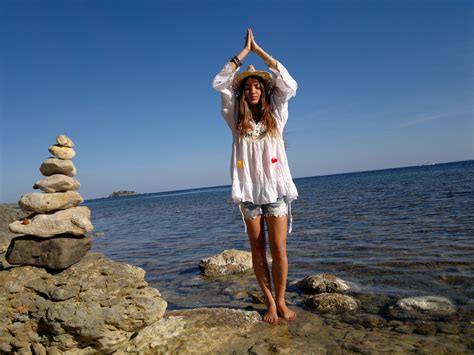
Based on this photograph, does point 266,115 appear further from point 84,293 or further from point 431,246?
point 431,246

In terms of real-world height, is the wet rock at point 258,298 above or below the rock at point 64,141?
below

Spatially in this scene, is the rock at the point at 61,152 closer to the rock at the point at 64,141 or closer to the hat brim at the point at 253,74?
the rock at the point at 64,141

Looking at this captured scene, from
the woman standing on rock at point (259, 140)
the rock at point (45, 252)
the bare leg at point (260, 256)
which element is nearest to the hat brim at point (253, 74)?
the woman standing on rock at point (259, 140)

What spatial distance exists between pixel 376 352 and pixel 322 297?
1.53 m

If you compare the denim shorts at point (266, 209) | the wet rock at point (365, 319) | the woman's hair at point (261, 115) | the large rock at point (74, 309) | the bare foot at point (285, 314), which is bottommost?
the wet rock at point (365, 319)

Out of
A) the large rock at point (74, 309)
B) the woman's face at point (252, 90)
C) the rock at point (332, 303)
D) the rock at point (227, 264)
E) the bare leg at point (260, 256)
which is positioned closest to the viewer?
the large rock at point (74, 309)

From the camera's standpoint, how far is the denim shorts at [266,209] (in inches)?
159

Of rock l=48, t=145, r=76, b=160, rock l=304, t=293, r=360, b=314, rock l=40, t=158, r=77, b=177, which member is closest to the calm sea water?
rock l=304, t=293, r=360, b=314

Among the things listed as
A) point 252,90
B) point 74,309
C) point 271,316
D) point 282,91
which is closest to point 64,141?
point 74,309

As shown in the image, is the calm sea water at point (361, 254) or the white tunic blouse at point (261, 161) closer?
the white tunic blouse at point (261, 161)

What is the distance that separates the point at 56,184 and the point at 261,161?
9.13 ft

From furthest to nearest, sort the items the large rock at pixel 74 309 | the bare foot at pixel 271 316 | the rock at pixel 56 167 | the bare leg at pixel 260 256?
1. the rock at pixel 56 167
2. the bare foot at pixel 271 316
3. the bare leg at pixel 260 256
4. the large rock at pixel 74 309

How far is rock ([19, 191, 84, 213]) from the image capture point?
421cm

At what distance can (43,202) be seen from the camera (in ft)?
13.9
